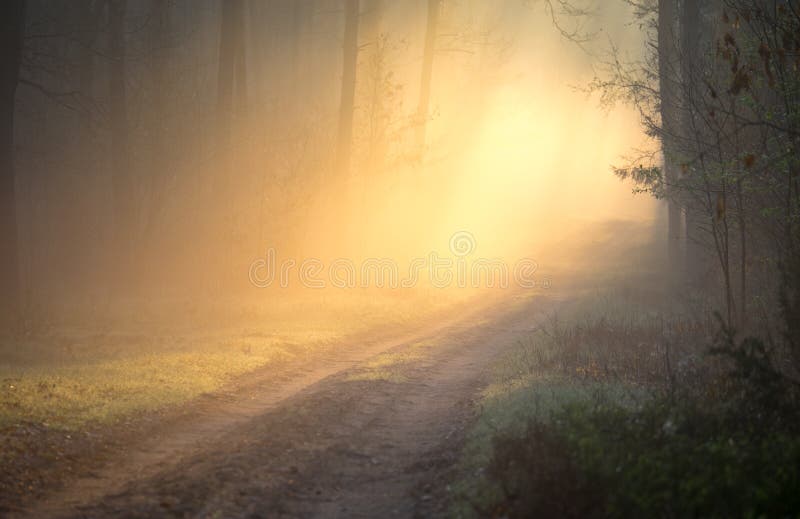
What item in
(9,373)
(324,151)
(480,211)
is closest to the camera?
(9,373)

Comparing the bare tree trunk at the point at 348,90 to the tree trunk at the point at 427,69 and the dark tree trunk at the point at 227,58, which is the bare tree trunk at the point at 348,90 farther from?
the tree trunk at the point at 427,69

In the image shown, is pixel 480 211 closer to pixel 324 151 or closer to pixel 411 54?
pixel 411 54

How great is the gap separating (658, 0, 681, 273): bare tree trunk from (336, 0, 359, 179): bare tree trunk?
11042 mm

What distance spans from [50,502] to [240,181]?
717 inches

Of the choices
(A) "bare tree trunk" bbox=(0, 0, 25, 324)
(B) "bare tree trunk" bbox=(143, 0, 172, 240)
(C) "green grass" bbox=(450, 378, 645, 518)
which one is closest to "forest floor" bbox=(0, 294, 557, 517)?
(C) "green grass" bbox=(450, 378, 645, 518)

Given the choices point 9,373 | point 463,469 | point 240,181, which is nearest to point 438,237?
point 240,181

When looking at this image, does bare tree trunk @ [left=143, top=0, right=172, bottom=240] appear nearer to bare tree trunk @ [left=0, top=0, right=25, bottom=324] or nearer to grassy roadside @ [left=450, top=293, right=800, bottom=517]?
bare tree trunk @ [left=0, top=0, right=25, bottom=324]

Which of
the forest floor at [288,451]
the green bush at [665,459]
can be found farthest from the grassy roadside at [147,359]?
the green bush at [665,459]

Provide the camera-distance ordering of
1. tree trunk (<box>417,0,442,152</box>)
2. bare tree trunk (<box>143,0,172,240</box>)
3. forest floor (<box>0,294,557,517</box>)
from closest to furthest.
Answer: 1. forest floor (<box>0,294,557,517</box>)
2. bare tree trunk (<box>143,0,172,240</box>)
3. tree trunk (<box>417,0,442,152</box>)

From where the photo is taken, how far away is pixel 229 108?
23484 millimetres

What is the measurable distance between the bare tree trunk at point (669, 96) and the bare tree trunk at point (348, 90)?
1104cm

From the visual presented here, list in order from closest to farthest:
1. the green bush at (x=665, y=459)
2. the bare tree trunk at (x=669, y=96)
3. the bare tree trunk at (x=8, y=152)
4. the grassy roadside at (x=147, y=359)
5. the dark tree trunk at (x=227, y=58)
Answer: the green bush at (x=665, y=459) < the grassy roadside at (x=147, y=359) < the bare tree trunk at (x=8, y=152) < the bare tree trunk at (x=669, y=96) < the dark tree trunk at (x=227, y=58)

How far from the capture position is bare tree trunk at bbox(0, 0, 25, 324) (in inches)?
598

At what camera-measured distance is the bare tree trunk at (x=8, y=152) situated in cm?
1518
